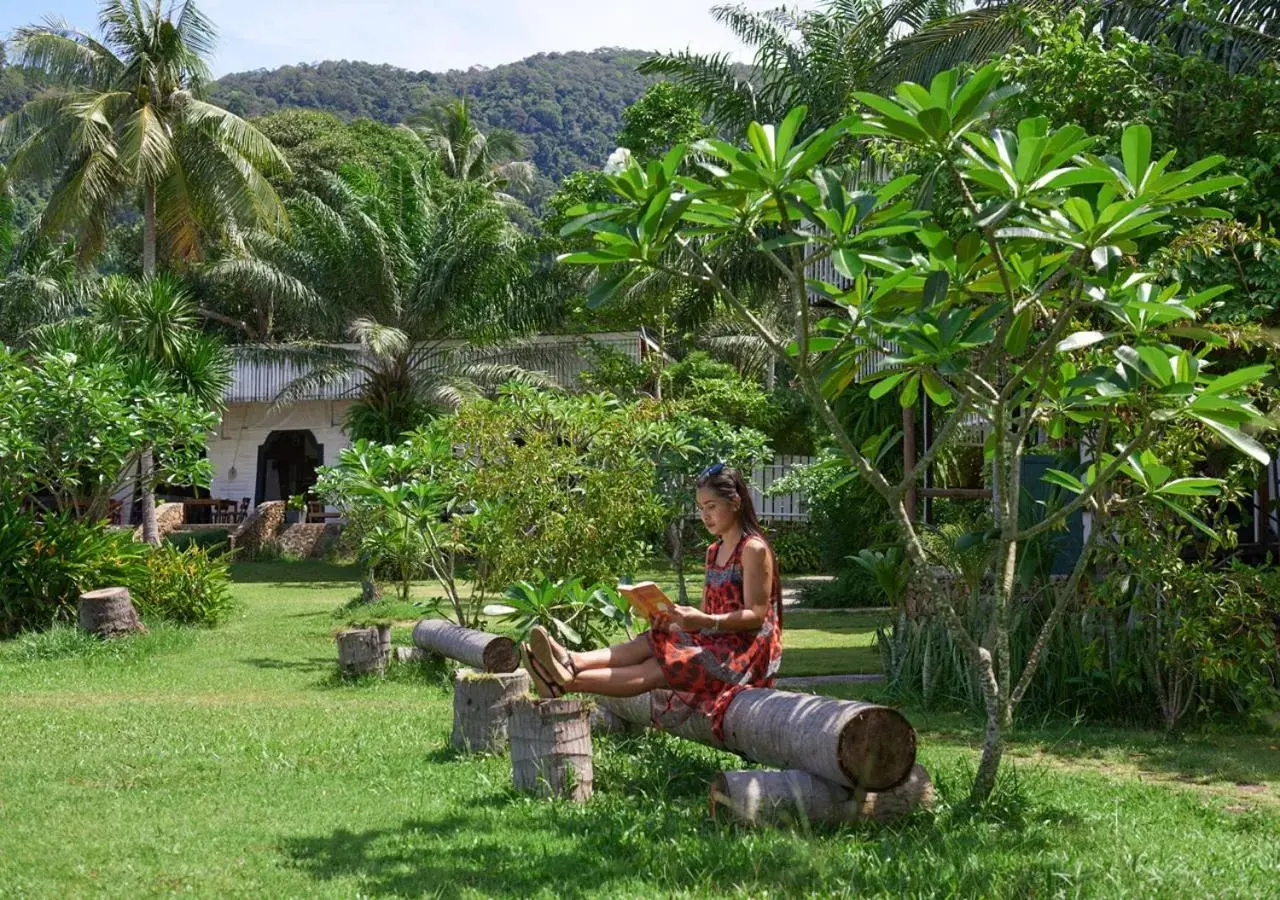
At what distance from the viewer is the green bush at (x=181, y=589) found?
43.1 ft

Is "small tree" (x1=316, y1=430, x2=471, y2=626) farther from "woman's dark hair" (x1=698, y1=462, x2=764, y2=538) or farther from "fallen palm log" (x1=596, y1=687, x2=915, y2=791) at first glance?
"fallen palm log" (x1=596, y1=687, x2=915, y2=791)

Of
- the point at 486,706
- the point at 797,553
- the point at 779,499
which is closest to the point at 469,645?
the point at 486,706

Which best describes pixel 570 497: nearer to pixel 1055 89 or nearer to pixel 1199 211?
pixel 1055 89

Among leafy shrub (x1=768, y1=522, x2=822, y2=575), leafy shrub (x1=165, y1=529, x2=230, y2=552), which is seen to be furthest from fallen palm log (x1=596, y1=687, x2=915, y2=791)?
leafy shrub (x1=165, y1=529, x2=230, y2=552)

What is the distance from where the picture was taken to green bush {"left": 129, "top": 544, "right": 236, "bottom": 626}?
13141 mm

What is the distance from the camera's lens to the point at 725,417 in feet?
75.0

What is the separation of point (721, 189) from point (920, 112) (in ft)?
2.39

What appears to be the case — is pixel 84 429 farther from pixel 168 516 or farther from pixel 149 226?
pixel 168 516

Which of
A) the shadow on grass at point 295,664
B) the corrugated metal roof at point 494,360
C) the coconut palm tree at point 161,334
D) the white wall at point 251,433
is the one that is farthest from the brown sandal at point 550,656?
the white wall at point 251,433

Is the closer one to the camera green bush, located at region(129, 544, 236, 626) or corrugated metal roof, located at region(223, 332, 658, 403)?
green bush, located at region(129, 544, 236, 626)

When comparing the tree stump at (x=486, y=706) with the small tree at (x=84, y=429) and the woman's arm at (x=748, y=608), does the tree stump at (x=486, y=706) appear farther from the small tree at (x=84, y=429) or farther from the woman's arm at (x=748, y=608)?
the small tree at (x=84, y=429)

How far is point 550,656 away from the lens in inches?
228

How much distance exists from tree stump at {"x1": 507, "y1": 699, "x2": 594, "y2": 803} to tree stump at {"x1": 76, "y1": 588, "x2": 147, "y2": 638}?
7304mm

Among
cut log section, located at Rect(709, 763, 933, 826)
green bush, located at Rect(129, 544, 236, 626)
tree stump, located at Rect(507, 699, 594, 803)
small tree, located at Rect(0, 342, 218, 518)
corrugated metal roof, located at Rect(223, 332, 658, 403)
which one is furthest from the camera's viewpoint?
corrugated metal roof, located at Rect(223, 332, 658, 403)
